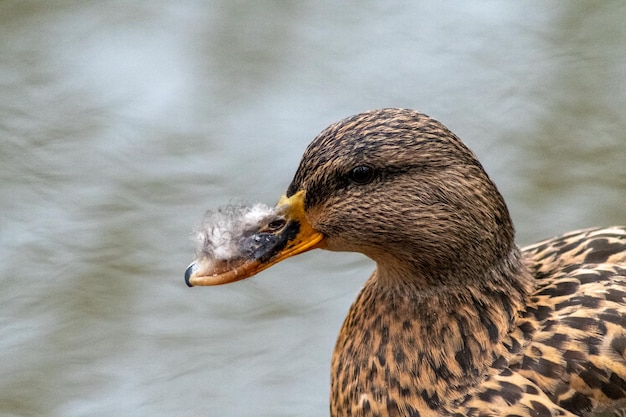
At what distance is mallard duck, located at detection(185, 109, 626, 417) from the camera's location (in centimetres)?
334

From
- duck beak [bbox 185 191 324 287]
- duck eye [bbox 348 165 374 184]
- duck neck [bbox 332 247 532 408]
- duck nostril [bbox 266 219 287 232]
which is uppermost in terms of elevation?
duck eye [bbox 348 165 374 184]

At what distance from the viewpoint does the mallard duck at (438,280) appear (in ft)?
11.0

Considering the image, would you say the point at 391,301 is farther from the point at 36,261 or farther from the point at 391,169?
the point at 36,261

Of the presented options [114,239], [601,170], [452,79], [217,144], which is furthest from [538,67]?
[114,239]

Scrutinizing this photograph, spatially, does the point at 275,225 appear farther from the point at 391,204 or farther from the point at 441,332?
the point at 441,332

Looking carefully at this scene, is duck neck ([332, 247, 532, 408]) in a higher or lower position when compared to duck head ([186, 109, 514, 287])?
lower

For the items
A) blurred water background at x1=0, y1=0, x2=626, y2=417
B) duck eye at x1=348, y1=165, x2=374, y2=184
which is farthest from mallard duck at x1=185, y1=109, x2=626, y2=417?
blurred water background at x1=0, y1=0, x2=626, y2=417

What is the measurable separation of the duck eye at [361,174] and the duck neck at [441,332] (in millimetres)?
371

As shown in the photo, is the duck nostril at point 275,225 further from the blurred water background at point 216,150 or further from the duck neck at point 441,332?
the blurred water background at point 216,150

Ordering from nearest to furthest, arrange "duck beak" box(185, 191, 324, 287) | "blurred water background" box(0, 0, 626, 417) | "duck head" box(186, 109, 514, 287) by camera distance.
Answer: "duck head" box(186, 109, 514, 287) → "duck beak" box(185, 191, 324, 287) → "blurred water background" box(0, 0, 626, 417)

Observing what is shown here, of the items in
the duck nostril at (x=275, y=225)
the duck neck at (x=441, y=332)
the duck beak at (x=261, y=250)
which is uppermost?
the duck nostril at (x=275, y=225)

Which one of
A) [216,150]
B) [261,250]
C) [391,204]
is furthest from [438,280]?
[216,150]

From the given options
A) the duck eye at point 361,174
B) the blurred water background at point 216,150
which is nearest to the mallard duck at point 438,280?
the duck eye at point 361,174

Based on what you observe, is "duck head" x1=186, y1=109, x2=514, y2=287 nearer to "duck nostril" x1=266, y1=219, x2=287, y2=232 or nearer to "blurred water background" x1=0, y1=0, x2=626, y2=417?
"duck nostril" x1=266, y1=219, x2=287, y2=232
